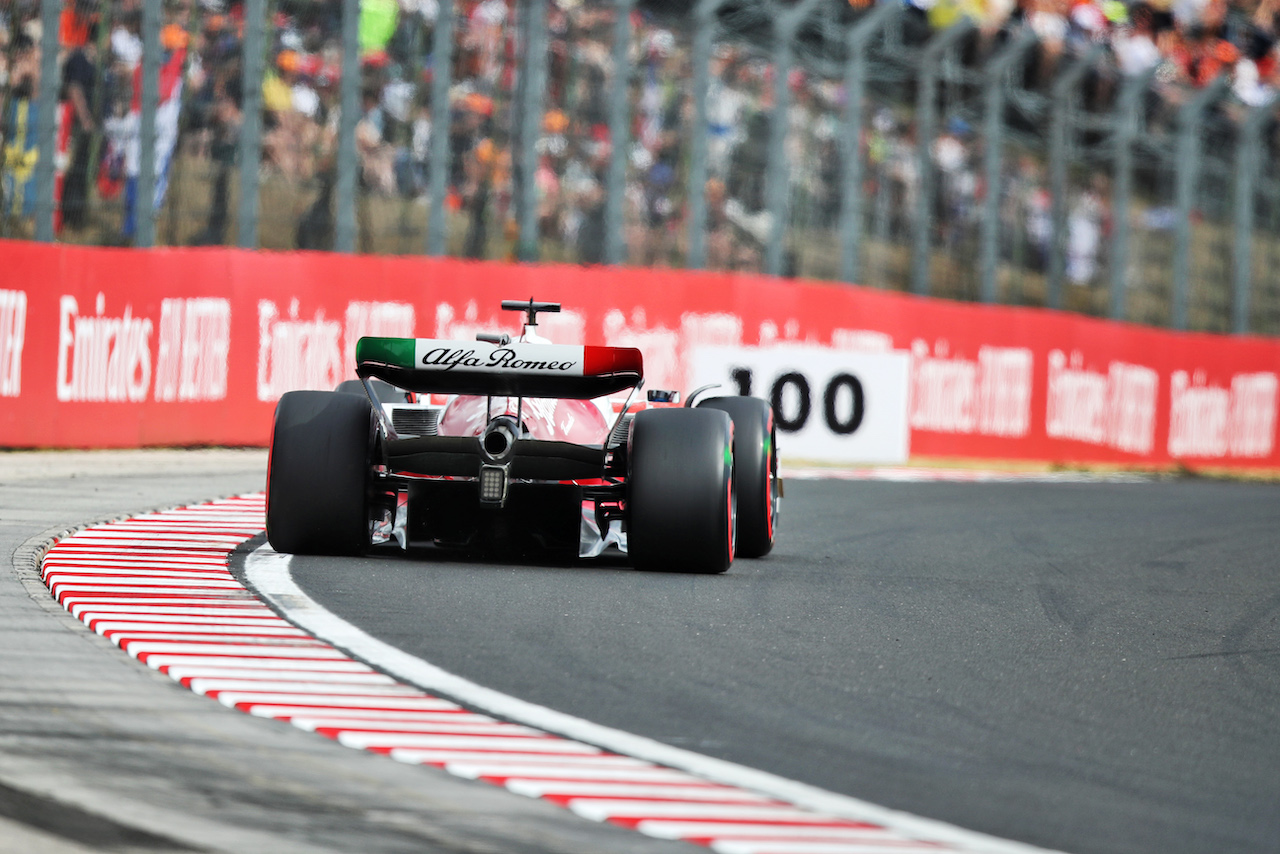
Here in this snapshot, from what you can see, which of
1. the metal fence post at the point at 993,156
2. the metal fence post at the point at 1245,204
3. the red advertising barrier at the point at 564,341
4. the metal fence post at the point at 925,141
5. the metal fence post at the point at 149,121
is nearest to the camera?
the red advertising barrier at the point at 564,341

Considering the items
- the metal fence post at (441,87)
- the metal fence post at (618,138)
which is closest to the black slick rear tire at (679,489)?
the metal fence post at (441,87)

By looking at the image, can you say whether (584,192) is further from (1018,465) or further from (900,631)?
(900,631)

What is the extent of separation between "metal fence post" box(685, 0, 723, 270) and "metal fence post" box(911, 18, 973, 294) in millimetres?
3048

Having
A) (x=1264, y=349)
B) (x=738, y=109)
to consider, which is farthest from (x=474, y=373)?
(x=1264, y=349)

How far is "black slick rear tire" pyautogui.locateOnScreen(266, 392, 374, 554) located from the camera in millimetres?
7812

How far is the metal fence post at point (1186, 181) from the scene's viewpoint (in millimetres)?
22891

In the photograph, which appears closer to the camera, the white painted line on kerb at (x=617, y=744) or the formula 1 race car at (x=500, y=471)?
the white painted line on kerb at (x=617, y=744)

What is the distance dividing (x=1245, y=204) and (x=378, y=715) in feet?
69.7

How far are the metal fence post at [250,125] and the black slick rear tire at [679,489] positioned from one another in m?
8.48

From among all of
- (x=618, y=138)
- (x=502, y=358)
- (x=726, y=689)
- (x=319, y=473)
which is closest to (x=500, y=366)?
(x=502, y=358)

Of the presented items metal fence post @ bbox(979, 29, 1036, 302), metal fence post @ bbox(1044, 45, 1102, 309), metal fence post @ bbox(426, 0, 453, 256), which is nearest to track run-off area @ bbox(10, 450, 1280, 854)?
metal fence post @ bbox(426, 0, 453, 256)

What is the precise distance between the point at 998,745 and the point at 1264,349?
20.3 metres

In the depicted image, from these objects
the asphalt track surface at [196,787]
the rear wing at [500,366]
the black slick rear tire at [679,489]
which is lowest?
the asphalt track surface at [196,787]

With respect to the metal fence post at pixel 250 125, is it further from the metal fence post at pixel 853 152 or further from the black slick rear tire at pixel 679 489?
the black slick rear tire at pixel 679 489
